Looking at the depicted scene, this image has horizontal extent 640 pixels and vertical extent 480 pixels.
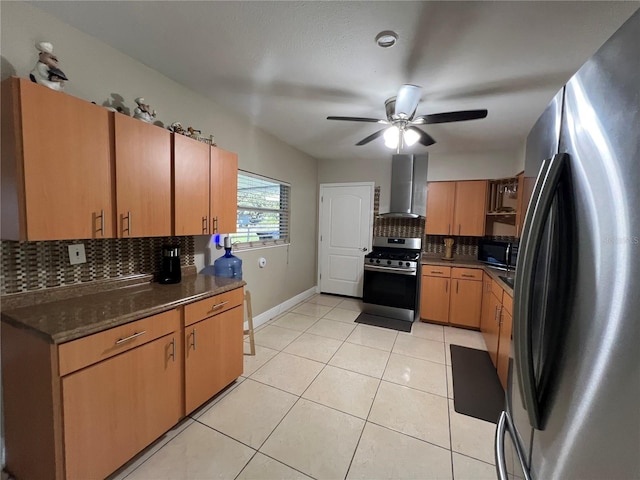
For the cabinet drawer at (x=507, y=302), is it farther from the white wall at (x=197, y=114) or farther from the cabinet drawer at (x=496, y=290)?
the white wall at (x=197, y=114)

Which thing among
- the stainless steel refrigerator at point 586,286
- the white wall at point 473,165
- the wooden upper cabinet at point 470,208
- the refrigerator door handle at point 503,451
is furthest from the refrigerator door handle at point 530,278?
the white wall at point 473,165

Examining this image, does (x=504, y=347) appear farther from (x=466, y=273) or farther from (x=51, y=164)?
(x=51, y=164)

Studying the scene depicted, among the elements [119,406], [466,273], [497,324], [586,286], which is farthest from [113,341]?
[466,273]

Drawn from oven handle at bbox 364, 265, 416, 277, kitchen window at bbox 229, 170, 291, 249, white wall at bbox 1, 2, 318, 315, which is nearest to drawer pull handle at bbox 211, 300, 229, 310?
white wall at bbox 1, 2, 318, 315

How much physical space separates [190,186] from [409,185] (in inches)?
126

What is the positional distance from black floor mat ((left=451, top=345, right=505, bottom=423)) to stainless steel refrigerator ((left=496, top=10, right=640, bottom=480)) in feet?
5.31

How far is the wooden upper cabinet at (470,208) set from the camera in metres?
3.75

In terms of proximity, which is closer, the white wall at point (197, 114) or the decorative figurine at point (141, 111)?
the white wall at point (197, 114)

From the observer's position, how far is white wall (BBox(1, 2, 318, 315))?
1.45m

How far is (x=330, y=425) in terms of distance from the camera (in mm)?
1866

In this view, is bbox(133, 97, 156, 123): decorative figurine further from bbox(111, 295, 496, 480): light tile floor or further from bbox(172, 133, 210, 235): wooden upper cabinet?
bbox(111, 295, 496, 480): light tile floor

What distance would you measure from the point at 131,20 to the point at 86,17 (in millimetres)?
251

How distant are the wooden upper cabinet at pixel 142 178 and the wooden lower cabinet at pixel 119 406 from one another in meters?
0.74

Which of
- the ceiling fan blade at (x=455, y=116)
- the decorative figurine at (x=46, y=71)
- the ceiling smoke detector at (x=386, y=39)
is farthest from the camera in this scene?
the ceiling fan blade at (x=455, y=116)
